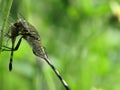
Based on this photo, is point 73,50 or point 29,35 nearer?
point 29,35

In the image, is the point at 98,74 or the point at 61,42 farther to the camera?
the point at 61,42

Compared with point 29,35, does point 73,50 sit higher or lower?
lower

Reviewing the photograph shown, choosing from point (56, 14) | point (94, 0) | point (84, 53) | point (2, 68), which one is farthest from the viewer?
point (56, 14)

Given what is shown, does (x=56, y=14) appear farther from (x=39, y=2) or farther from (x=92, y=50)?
(x=92, y=50)

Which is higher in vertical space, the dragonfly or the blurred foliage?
the dragonfly

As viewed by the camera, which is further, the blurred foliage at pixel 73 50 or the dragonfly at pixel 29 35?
the blurred foliage at pixel 73 50

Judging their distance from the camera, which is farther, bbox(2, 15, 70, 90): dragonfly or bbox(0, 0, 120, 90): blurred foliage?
bbox(0, 0, 120, 90): blurred foliage

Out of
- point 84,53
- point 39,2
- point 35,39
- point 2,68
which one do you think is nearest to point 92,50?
point 84,53

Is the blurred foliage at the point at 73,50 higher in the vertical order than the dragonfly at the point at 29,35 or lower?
lower
